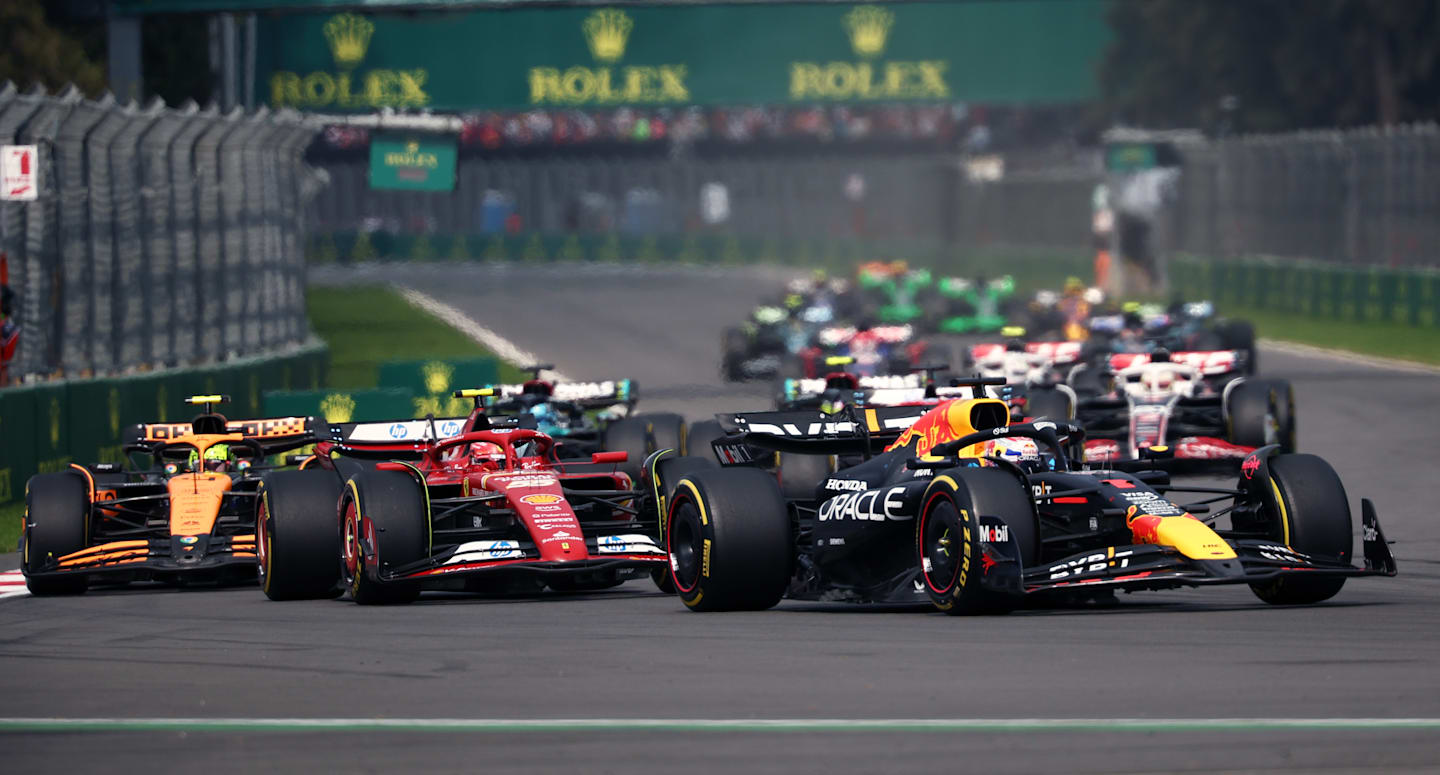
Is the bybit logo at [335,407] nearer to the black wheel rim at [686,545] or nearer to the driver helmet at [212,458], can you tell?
the driver helmet at [212,458]

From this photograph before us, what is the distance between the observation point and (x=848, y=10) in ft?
168

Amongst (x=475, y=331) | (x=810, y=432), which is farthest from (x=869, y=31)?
(x=810, y=432)

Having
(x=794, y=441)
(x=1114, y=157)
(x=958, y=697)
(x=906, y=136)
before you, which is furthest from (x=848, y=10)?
(x=958, y=697)

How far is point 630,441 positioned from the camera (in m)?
18.8

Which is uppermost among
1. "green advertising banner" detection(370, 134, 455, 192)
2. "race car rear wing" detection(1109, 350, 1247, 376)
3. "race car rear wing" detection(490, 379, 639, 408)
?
"green advertising banner" detection(370, 134, 455, 192)

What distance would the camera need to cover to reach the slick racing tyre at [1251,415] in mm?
19906

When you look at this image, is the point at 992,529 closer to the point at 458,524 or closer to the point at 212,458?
the point at 458,524

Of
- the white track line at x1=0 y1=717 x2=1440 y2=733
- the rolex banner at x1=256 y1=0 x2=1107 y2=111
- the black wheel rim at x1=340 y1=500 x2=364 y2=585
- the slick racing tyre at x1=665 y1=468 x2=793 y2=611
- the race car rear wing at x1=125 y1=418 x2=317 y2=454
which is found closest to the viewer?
the white track line at x1=0 y1=717 x2=1440 y2=733

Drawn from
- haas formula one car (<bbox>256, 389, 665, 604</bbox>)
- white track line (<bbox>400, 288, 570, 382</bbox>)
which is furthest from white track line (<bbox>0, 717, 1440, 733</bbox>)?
white track line (<bbox>400, 288, 570, 382</bbox>)

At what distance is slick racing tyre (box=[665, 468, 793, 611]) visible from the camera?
12.4 metres

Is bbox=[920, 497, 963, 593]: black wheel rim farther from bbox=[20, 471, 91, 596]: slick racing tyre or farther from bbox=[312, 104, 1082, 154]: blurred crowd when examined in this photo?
bbox=[312, 104, 1082, 154]: blurred crowd

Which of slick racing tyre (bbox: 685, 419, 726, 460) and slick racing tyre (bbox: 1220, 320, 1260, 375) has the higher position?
slick racing tyre (bbox: 1220, 320, 1260, 375)

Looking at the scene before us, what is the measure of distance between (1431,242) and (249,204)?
21.5 metres

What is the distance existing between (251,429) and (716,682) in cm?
753
